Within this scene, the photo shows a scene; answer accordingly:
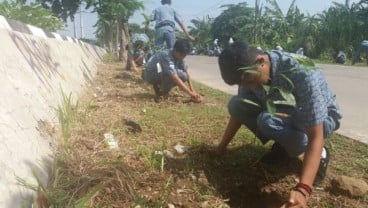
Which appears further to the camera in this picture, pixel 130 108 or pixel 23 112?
pixel 130 108

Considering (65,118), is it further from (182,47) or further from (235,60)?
(182,47)

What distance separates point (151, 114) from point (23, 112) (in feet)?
6.12

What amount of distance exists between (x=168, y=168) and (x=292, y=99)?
34.2 inches

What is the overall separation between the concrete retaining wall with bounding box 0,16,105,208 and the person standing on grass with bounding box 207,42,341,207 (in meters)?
0.96

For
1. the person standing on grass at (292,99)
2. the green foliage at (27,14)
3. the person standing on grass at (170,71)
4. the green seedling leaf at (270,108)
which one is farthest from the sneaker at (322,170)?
the green foliage at (27,14)

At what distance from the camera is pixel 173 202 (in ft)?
6.20

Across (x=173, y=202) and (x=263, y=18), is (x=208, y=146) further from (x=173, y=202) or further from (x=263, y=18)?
(x=263, y=18)

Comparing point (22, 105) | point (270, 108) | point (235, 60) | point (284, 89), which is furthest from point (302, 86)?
point (22, 105)

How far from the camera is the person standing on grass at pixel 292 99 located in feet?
5.92

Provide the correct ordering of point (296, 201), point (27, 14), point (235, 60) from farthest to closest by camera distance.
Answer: point (27, 14)
point (235, 60)
point (296, 201)

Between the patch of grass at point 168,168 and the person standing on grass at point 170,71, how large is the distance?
0.91 metres

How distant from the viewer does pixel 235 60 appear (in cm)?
183

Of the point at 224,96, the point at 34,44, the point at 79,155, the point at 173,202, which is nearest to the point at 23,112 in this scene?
the point at 79,155

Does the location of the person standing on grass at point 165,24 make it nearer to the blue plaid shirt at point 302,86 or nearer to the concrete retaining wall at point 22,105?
the concrete retaining wall at point 22,105
